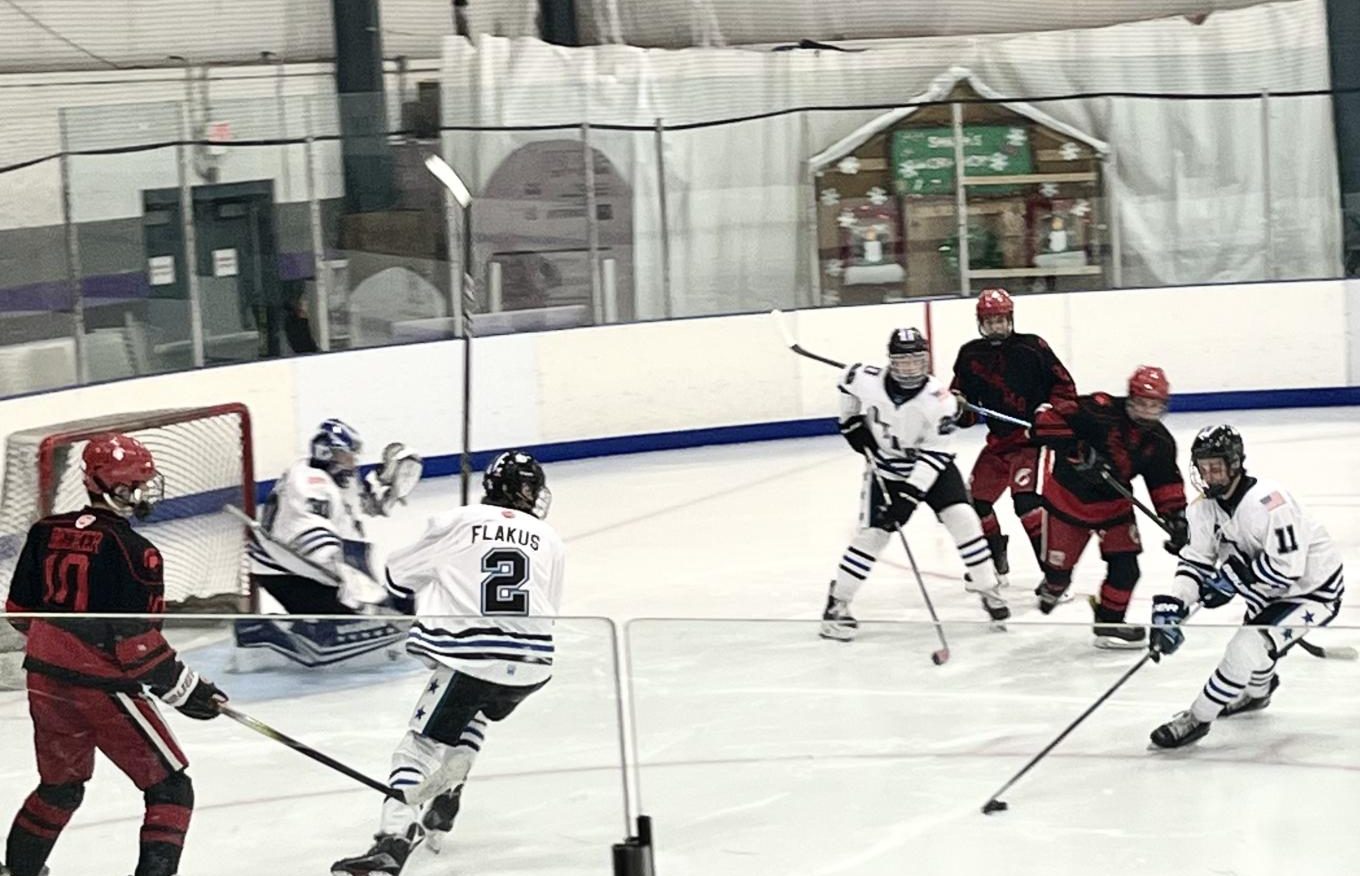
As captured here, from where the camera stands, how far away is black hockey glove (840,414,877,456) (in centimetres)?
685

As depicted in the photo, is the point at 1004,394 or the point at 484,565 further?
the point at 1004,394

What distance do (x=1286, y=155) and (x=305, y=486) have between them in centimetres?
644

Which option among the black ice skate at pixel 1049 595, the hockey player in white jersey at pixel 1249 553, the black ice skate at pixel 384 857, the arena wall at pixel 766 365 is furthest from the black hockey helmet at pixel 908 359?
the arena wall at pixel 766 365

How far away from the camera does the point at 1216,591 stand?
215 inches

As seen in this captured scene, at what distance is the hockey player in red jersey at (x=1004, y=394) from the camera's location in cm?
734

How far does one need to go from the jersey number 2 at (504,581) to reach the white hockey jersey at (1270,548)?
69.5 inches

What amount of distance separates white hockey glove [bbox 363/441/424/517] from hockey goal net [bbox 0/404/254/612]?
0.55 meters

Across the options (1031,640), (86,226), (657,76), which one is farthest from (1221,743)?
(657,76)

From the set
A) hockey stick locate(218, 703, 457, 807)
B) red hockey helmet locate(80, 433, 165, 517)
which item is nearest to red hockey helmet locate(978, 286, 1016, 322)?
red hockey helmet locate(80, 433, 165, 517)

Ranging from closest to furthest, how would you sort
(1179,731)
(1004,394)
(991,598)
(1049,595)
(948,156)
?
(1179,731), (991,598), (1049,595), (1004,394), (948,156)

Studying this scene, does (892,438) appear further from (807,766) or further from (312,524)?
(807,766)

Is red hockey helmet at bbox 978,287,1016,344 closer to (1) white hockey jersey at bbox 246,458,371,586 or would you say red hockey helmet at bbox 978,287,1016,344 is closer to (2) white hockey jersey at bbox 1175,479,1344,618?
(2) white hockey jersey at bbox 1175,479,1344,618

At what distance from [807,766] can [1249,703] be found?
76 cm

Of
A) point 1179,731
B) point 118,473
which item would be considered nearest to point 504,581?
point 118,473
